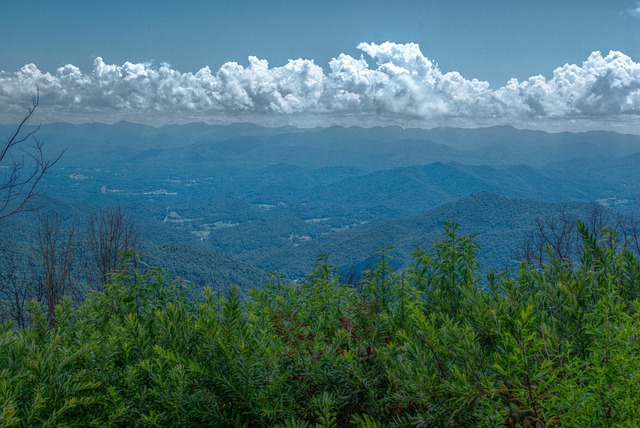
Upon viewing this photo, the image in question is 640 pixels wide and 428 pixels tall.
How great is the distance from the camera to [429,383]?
2.43 meters

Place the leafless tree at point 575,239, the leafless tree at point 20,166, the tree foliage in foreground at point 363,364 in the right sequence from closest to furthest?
the tree foliage in foreground at point 363,364
the leafless tree at point 575,239
the leafless tree at point 20,166

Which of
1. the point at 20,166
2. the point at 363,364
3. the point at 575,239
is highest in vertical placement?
the point at 20,166

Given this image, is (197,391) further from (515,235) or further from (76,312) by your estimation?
(515,235)

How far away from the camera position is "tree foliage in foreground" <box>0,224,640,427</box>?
2102 millimetres

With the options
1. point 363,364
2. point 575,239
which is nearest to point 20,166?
point 363,364

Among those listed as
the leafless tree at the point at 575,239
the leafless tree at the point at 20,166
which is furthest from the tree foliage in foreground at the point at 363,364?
the leafless tree at the point at 20,166

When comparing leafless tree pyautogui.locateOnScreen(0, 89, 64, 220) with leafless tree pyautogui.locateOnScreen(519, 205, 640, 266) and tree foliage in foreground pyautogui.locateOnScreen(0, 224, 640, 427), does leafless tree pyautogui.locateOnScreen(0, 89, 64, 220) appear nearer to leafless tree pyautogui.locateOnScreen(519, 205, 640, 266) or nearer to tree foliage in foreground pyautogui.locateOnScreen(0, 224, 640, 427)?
tree foliage in foreground pyautogui.locateOnScreen(0, 224, 640, 427)

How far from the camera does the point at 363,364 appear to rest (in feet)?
10.0

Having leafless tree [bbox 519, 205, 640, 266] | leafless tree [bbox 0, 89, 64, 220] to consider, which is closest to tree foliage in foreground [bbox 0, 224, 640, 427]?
leafless tree [bbox 519, 205, 640, 266]

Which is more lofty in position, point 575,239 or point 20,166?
point 20,166

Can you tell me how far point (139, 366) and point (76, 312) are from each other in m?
1.53

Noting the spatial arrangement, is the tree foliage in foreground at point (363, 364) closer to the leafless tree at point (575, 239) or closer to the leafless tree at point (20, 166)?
the leafless tree at point (575, 239)

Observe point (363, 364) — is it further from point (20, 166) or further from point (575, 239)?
point (575, 239)

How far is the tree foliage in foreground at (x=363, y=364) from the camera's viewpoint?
6.89 ft
